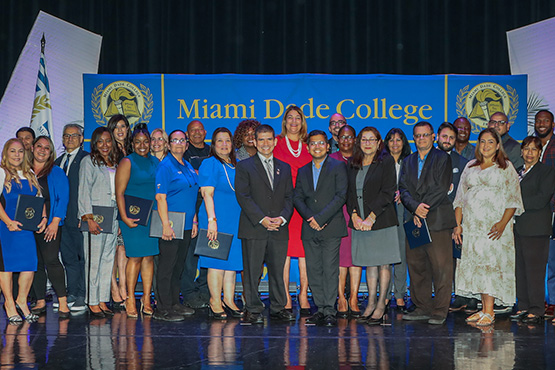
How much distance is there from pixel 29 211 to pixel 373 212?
2764mm

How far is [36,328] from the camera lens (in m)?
5.16

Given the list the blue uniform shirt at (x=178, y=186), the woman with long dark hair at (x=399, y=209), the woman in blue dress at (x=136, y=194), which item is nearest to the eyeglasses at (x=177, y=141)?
the blue uniform shirt at (x=178, y=186)

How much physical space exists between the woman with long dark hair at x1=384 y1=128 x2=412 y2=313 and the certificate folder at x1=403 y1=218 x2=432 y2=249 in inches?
11.2

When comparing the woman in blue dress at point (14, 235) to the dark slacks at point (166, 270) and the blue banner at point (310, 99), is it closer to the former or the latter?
the dark slacks at point (166, 270)

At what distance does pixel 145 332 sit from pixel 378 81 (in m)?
3.56

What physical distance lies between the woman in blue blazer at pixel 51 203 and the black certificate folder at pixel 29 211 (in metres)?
0.15

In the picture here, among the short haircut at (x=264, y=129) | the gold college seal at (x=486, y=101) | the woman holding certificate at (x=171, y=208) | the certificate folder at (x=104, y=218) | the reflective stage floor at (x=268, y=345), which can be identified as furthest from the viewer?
the gold college seal at (x=486, y=101)

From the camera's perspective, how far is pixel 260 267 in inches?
212

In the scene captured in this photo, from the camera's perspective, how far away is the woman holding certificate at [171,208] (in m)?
5.42

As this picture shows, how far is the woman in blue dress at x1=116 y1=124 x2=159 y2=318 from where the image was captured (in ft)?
18.0

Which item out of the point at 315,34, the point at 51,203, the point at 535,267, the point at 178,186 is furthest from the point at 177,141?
the point at 315,34

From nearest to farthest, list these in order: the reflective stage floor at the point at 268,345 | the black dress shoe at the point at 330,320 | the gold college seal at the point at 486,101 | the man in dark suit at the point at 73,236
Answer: the reflective stage floor at the point at 268,345
the black dress shoe at the point at 330,320
the man in dark suit at the point at 73,236
the gold college seal at the point at 486,101

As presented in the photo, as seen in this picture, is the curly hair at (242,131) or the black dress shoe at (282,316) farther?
the curly hair at (242,131)

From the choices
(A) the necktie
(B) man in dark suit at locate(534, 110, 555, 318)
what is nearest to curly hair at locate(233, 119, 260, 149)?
(A) the necktie
